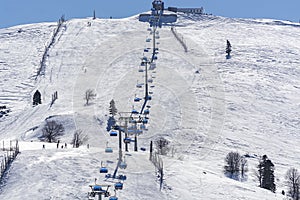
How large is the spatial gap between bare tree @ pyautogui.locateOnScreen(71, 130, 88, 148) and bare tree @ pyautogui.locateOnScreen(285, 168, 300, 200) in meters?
18.6

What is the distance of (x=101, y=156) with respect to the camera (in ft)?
135

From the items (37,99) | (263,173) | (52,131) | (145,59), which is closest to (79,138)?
(52,131)

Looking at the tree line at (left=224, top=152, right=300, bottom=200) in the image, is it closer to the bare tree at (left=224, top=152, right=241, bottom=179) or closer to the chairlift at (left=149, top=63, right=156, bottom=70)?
the bare tree at (left=224, top=152, right=241, bottom=179)

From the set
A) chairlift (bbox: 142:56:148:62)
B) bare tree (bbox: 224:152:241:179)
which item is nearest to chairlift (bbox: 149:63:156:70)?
chairlift (bbox: 142:56:148:62)

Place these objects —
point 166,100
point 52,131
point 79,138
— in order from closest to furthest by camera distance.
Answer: point 79,138 → point 52,131 → point 166,100

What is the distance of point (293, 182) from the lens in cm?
4831

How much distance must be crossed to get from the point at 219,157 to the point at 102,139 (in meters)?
11.5

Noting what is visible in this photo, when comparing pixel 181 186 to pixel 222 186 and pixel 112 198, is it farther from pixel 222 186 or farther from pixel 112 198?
pixel 112 198

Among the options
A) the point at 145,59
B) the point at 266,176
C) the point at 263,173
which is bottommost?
the point at 266,176

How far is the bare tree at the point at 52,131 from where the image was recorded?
55.3 m

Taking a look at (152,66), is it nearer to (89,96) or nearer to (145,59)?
(145,59)

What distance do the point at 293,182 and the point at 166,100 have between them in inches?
998

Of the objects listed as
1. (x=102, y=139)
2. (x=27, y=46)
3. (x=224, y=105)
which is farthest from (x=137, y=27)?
(x=102, y=139)

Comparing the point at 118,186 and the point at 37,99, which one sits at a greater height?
the point at 37,99
